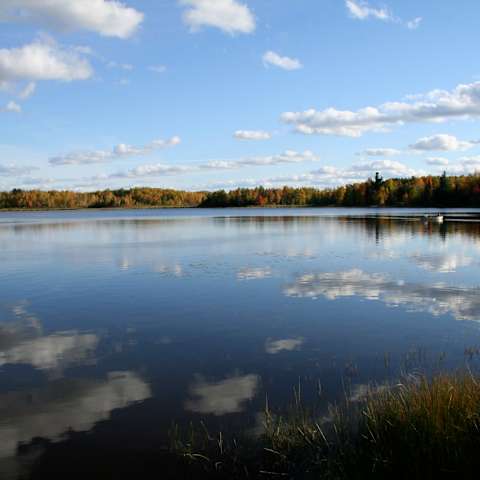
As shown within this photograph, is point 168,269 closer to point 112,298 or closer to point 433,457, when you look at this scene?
point 112,298

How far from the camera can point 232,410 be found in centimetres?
1267

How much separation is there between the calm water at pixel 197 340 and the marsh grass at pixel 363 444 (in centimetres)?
94

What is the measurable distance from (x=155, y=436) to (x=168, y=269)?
2652 centimetres

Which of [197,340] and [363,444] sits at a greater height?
[363,444]

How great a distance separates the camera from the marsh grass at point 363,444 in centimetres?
916

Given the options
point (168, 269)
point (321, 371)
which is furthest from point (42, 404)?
point (168, 269)

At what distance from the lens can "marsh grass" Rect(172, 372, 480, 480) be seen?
9164mm

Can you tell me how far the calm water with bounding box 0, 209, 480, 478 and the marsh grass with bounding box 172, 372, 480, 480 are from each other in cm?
94

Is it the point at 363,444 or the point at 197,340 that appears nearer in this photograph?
the point at 363,444

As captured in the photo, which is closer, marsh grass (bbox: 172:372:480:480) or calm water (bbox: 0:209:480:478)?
marsh grass (bbox: 172:372:480:480)

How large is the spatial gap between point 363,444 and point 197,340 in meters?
9.56

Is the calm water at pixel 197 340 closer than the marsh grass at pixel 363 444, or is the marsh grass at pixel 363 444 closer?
the marsh grass at pixel 363 444

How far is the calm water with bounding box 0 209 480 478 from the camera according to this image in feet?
40.9

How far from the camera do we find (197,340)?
1880cm
